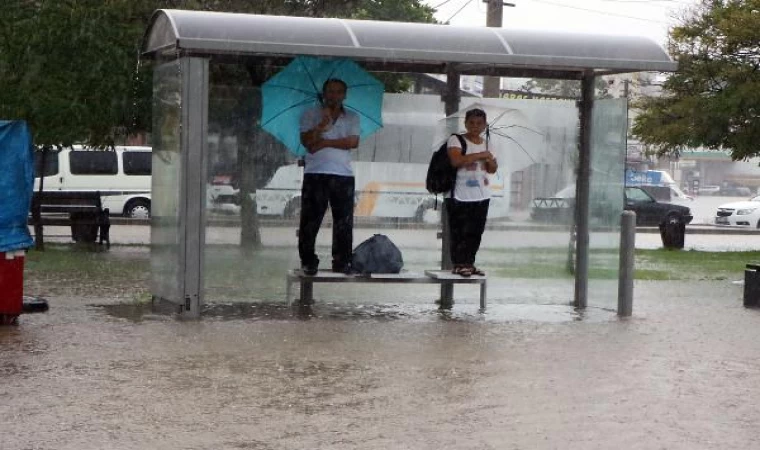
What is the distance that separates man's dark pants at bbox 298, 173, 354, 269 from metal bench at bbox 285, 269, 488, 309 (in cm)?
19

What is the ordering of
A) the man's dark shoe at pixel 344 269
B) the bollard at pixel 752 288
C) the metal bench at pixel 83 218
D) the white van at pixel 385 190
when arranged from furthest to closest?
the metal bench at pixel 83 218
the bollard at pixel 752 288
the white van at pixel 385 190
the man's dark shoe at pixel 344 269

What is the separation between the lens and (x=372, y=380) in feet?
28.6

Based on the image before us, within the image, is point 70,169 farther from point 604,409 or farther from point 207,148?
point 604,409

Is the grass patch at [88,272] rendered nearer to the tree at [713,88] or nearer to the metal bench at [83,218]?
the metal bench at [83,218]

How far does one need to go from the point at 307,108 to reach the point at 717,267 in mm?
10061

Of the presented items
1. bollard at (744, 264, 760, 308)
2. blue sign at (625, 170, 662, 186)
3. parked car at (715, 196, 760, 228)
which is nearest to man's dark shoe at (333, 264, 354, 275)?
bollard at (744, 264, 760, 308)

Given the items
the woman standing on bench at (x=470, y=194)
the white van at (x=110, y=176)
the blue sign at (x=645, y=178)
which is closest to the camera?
the woman standing on bench at (x=470, y=194)

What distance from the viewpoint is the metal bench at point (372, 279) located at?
12.3m

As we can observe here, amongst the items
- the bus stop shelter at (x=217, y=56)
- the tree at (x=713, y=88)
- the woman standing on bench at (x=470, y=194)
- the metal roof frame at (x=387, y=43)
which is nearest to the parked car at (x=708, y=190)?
the tree at (x=713, y=88)

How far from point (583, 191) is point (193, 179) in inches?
165

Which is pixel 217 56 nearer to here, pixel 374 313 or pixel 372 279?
pixel 372 279

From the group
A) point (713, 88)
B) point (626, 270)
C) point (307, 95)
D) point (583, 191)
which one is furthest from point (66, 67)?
point (713, 88)

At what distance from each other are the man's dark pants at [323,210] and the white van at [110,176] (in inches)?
858

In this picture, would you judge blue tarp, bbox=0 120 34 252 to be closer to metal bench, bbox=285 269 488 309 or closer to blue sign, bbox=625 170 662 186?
metal bench, bbox=285 269 488 309
